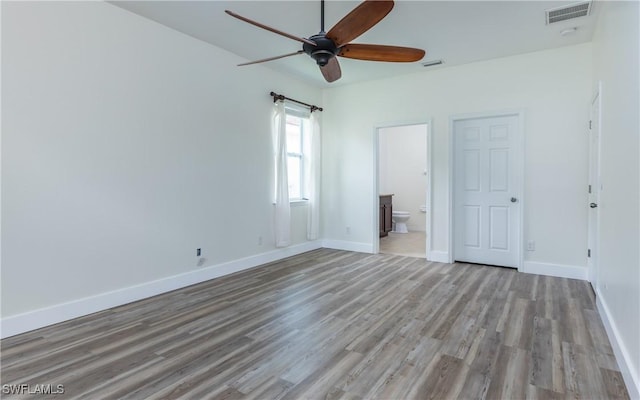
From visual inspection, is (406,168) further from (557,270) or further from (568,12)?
(568,12)

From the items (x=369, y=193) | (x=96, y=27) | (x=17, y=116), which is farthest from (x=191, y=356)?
(x=369, y=193)

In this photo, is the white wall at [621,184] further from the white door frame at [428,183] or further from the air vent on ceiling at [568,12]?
the white door frame at [428,183]

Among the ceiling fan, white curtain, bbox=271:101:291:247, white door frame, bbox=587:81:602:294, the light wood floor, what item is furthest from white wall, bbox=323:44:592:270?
the ceiling fan

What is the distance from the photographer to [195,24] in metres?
3.51

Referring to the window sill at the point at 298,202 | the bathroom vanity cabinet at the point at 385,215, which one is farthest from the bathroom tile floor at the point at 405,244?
the window sill at the point at 298,202

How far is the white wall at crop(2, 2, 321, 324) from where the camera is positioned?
8.59 ft

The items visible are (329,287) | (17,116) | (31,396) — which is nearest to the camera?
(31,396)

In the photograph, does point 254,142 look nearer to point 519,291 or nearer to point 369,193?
point 369,193

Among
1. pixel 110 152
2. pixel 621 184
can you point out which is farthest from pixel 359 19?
pixel 110 152

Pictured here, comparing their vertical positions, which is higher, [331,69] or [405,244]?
[331,69]

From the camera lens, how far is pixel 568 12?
3.23 metres

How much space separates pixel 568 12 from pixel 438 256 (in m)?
3.26

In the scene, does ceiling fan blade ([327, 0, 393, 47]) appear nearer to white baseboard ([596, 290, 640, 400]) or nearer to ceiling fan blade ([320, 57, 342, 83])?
ceiling fan blade ([320, 57, 342, 83])

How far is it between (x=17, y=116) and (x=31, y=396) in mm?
2043
